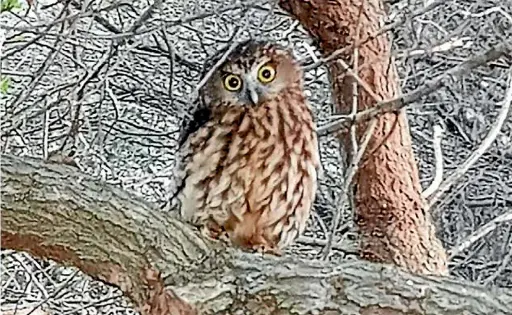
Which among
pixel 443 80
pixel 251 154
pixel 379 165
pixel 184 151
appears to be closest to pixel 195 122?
pixel 184 151

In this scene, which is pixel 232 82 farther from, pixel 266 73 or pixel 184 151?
pixel 184 151

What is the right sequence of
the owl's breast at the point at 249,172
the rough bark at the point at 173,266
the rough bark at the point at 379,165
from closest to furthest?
1. the rough bark at the point at 173,266
2. the owl's breast at the point at 249,172
3. the rough bark at the point at 379,165

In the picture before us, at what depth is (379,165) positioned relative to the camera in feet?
9.11

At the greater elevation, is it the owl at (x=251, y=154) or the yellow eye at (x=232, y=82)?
the yellow eye at (x=232, y=82)

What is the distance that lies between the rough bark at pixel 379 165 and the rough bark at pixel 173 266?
1106 millimetres

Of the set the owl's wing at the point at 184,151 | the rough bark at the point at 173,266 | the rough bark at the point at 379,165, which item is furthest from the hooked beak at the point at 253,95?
the rough bark at the point at 379,165

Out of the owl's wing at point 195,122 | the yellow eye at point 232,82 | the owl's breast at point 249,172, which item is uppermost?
the yellow eye at point 232,82

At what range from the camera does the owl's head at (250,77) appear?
84.8 inches

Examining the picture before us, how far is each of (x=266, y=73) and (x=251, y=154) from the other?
0.59ft

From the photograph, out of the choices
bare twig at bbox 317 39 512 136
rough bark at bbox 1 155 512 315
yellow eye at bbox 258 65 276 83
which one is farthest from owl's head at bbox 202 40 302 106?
rough bark at bbox 1 155 512 315

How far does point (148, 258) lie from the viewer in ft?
5.50

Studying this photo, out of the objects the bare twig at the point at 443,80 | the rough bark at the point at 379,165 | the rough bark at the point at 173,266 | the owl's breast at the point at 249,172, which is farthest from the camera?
the rough bark at the point at 379,165

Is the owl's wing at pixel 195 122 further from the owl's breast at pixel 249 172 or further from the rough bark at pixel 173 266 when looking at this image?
the rough bark at pixel 173 266

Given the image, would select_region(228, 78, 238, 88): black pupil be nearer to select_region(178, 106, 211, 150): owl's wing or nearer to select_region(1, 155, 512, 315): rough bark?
select_region(178, 106, 211, 150): owl's wing
